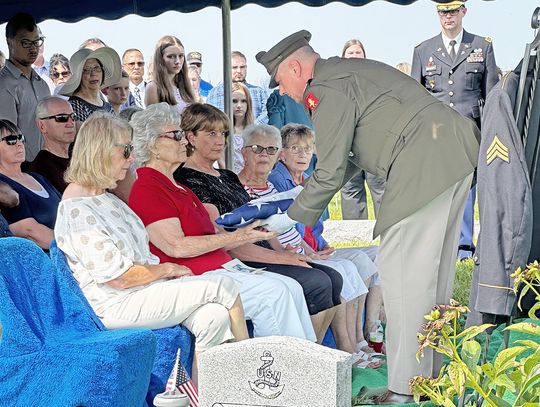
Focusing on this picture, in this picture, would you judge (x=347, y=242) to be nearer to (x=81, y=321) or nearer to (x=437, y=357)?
(x=437, y=357)

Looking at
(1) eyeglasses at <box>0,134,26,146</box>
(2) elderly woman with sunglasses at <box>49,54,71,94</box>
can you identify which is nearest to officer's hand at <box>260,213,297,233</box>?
(1) eyeglasses at <box>0,134,26,146</box>

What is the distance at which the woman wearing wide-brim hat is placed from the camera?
5995 mm

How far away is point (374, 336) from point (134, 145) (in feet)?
5.97

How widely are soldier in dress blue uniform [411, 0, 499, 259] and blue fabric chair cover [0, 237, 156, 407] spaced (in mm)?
5180

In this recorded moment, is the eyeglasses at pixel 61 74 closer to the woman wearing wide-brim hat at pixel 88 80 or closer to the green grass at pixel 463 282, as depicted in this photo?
the woman wearing wide-brim hat at pixel 88 80

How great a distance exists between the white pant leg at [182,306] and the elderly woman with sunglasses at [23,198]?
79 centimetres

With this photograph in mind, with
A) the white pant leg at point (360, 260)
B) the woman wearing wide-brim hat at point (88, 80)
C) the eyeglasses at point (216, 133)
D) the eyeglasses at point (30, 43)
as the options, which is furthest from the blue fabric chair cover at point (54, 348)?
the eyeglasses at point (30, 43)

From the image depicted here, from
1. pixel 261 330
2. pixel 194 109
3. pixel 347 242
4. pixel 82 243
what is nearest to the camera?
pixel 82 243

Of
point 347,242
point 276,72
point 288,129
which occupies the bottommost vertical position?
point 347,242

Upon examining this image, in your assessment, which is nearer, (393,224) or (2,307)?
(2,307)

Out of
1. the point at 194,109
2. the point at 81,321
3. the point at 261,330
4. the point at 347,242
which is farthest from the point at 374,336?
the point at 347,242

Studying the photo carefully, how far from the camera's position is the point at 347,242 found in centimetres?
924

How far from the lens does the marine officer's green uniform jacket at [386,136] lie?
13.5 feet

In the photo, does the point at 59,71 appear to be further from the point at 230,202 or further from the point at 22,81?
the point at 230,202
